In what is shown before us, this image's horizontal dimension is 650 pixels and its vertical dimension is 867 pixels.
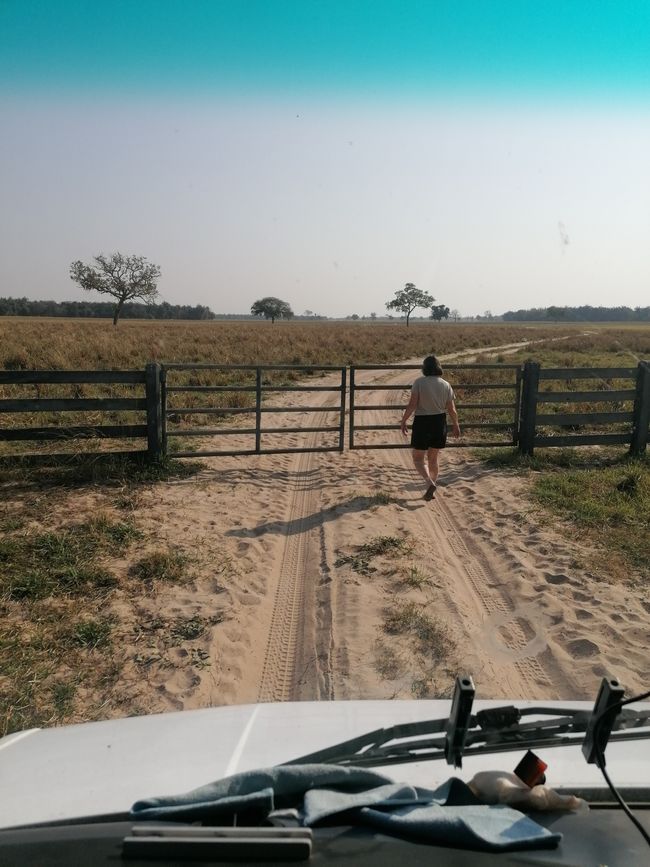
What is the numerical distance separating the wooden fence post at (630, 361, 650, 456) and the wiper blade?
912 cm

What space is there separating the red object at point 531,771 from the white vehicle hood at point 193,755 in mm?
184

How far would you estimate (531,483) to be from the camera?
28.5 feet

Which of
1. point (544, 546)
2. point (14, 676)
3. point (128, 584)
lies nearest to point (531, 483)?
point (544, 546)

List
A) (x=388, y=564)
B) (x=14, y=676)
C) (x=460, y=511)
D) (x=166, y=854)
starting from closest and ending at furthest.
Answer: (x=166, y=854) < (x=14, y=676) < (x=388, y=564) < (x=460, y=511)

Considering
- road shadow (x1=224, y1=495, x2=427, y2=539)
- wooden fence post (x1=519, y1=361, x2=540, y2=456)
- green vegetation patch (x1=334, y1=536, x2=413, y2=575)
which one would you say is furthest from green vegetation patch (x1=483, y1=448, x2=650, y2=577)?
green vegetation patch (x1=334, y1=536, x2=413, y2=575)

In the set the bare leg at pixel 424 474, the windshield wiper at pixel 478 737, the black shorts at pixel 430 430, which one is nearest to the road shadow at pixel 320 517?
the bare leg at pixel 424 474

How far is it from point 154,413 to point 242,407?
3868 mm

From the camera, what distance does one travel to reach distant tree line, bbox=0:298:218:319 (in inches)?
3743

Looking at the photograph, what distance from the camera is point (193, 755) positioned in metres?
2.06

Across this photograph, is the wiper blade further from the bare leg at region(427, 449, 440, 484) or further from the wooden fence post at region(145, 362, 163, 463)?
the wooden fence post at region(145, 362, 163, 463)

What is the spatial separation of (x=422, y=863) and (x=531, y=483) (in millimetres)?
7853

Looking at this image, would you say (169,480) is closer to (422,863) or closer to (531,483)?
(531,483)

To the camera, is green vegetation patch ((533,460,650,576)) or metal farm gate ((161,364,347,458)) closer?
green vegetation patch ((533,460,650,576))

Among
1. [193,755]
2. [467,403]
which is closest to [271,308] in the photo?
[467,403]
